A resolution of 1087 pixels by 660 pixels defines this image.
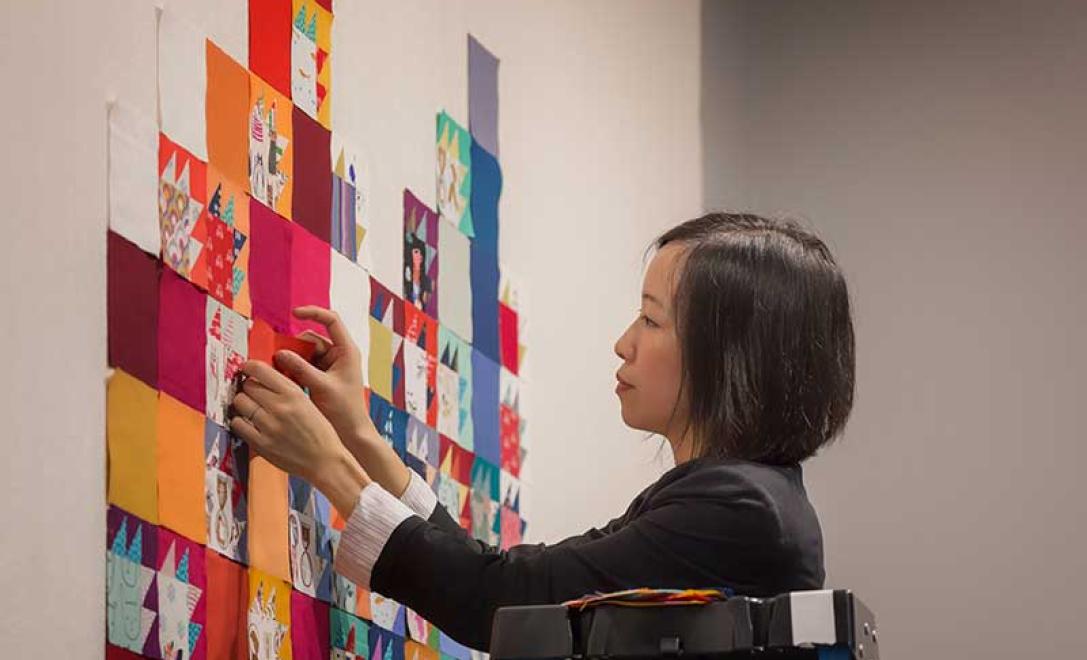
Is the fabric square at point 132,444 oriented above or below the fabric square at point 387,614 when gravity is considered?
above

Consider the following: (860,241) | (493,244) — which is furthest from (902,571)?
(493,244)

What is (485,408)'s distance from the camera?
7.58 ft

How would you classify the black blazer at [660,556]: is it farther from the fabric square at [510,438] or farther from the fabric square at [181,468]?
the fabric square at [510,438]

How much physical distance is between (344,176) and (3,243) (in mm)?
625

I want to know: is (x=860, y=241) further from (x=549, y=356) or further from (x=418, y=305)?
(x=418, y=305)

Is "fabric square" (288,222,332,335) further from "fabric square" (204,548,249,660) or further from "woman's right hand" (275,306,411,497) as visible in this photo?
"fabric square" (204,548,249,660)

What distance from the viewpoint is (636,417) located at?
1820 millimetres

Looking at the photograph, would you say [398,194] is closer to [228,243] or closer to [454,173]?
[454,173]

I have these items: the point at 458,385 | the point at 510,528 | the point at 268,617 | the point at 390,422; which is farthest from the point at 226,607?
the point at 510,528

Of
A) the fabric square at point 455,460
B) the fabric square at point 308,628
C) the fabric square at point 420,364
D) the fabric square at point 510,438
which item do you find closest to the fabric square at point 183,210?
the fabric square at point 308,628

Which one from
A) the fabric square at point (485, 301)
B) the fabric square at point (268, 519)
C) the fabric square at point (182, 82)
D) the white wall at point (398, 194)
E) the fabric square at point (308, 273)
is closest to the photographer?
the white wall at point (398, 194)

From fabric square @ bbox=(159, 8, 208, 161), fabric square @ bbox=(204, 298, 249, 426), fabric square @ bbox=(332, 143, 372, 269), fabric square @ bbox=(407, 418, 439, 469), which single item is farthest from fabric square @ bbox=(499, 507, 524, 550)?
fabric square @ bbox=(159, 8, 208, 161)

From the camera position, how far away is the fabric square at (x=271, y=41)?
1800 millimetres

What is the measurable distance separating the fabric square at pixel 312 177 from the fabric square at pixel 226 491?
27 centimetres
